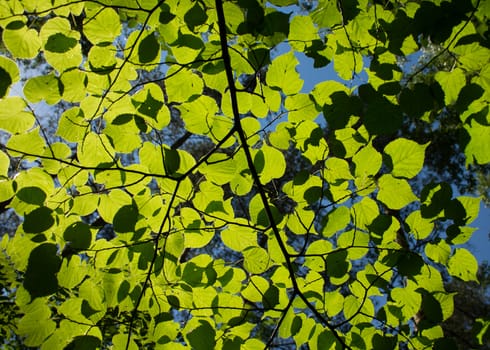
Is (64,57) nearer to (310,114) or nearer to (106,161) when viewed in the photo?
(106,161)

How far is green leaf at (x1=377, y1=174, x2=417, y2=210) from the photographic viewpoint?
1.17 meters

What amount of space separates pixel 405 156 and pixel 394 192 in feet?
0.37

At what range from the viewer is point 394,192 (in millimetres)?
1178

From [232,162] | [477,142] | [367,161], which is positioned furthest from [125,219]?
[477,142]

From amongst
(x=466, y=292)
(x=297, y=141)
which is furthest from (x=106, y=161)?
(x=466, y=292)

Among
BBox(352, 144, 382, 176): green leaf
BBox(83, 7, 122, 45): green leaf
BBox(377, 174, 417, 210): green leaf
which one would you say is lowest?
BBox(377, 174, 417, 210): green leaf

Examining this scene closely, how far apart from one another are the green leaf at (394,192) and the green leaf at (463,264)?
0.25 meters

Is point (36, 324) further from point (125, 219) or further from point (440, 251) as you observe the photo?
point (440, 251)

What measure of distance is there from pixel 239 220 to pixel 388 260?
1.68 feet

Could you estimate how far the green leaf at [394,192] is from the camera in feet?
3.83

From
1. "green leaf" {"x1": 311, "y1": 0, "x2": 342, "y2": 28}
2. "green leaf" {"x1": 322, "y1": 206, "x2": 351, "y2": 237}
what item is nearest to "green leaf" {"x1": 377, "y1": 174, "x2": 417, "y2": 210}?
"green leaf" {"x1": 322, "y1": 206, "x2": 351, "y2": 237}

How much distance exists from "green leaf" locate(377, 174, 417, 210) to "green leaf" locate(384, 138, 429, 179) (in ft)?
0.10

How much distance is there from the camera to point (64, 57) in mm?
1171

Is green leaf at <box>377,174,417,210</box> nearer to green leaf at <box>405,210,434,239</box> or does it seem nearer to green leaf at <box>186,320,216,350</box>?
green leaf at <box>405,210,434,239</box>
